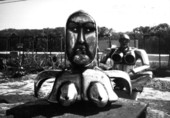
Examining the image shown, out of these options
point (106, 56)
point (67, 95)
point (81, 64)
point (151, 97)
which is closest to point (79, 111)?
point (67, 95)

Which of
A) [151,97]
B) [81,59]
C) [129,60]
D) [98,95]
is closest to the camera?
[98,95]

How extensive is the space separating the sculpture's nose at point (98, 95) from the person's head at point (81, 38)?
0.18 metres

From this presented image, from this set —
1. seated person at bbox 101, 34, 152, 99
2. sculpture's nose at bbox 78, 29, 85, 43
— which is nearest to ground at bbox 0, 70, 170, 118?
seated person at bbox 101, 34, 152, 99

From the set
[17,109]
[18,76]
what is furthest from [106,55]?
[18,76]

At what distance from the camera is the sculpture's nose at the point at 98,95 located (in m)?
1.41

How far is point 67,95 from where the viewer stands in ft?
4.63

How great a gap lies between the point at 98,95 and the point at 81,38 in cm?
39

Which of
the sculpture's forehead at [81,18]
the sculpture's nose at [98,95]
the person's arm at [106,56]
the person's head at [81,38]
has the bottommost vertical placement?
the sculpture's nose at [98,95]

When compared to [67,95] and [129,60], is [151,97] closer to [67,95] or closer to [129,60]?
[129,60]

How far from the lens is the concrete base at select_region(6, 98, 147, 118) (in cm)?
138

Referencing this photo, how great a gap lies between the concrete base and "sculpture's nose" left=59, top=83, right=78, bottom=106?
0.21 feet

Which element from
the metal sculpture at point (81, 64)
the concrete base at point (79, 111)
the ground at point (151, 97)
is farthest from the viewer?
the ground at point (151, 97)

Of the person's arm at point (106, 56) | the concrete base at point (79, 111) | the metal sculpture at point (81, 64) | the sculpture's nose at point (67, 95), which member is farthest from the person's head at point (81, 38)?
the person's arm at point (106, 56)

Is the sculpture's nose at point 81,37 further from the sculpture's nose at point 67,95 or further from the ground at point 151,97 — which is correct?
the ground at point 151,97
